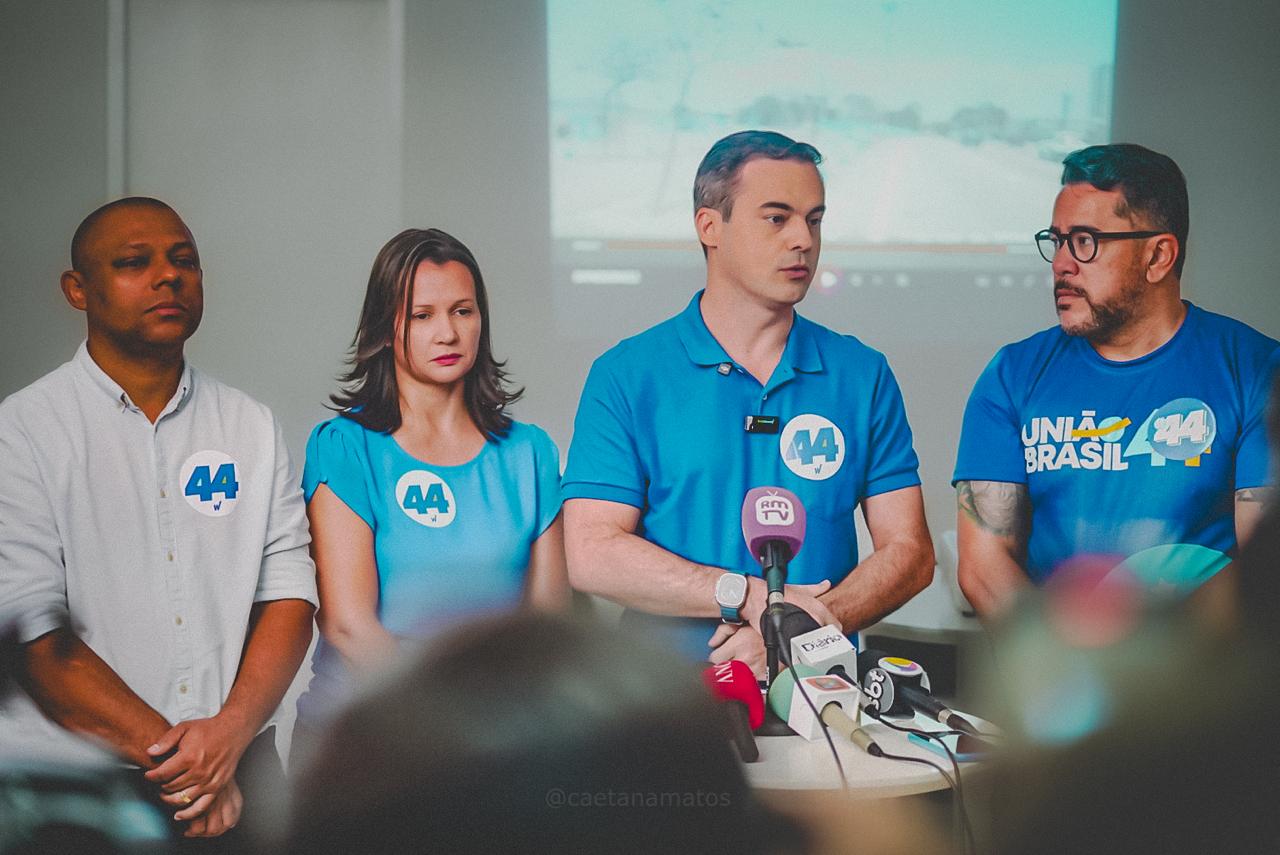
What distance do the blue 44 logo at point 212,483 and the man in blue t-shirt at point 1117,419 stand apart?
1654 mm

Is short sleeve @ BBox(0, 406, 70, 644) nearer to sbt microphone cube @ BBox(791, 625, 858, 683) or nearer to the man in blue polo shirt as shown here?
the man in blue polo shirt

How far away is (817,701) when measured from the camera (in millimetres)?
1737

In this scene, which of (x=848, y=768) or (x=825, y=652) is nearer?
(x=848, y=768)

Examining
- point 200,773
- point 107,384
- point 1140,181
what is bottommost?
point 200,773

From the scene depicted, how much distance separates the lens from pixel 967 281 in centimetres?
318

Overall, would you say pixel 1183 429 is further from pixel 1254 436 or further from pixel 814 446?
pixel 814 446

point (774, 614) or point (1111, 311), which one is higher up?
point (1111, 311)

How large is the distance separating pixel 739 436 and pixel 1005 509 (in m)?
0.66

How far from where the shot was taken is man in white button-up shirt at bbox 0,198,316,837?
2.07 meters

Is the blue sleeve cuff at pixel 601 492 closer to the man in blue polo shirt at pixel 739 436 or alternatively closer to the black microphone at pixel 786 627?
the man in blue polo shirt at pixel 739 436

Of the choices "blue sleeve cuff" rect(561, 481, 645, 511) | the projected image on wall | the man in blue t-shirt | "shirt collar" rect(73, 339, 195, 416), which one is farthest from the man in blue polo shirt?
"shirt collar" rect(73, 339, 195, 416)

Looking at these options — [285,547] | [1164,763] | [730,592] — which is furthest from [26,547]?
[1164,763]

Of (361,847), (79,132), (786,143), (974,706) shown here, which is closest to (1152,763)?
(361,847)

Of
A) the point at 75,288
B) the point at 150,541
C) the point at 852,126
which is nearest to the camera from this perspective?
the point at 150,541
